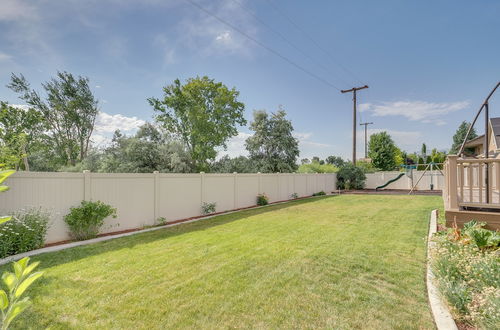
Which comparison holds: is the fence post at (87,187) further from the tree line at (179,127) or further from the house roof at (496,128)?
the house roof at (496,128)

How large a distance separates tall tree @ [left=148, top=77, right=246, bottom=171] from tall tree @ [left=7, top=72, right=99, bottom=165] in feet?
21.7

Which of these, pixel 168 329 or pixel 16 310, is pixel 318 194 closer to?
pixel 168 329

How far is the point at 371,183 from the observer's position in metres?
21.7

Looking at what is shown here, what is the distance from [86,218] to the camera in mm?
5770

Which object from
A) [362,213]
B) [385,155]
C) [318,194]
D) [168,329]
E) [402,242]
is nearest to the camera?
[168,329]

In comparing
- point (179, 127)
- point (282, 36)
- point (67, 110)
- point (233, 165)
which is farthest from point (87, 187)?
point (67, 110)

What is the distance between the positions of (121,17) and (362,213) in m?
11.2

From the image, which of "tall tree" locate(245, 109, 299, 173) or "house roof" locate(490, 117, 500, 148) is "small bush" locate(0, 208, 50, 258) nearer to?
"tall tree" locate(245, 109, 299, 173)

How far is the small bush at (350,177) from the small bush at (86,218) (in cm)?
1817

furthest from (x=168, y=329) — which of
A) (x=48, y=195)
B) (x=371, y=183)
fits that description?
(x=371, y=183)

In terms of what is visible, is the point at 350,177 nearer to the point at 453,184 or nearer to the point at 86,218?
the point at 453,184

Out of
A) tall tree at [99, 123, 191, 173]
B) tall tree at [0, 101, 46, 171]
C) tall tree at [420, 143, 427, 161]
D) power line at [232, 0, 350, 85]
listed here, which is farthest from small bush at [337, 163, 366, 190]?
tall tree at [0, 101, 46, 171]

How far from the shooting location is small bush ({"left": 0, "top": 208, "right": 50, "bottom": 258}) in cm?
451

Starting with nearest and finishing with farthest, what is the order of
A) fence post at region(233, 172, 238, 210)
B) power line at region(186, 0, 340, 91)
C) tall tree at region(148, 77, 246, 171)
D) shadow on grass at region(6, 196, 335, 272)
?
1. shadow on grass at region(6, 196, 335, 272)
2. power line at region(186, 0, 340, 91)
3. fence post at region(233, 172, 238, 210)
4. tall tree at region(148, 77, 246, 171)
